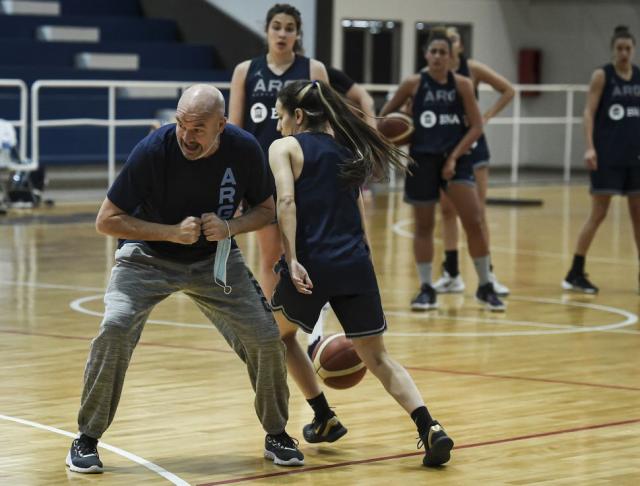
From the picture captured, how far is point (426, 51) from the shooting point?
9.31 m

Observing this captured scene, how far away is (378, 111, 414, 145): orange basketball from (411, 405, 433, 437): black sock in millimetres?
4052

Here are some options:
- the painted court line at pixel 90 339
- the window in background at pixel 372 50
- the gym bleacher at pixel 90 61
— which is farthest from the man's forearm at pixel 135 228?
the window in background at pixel 372 50

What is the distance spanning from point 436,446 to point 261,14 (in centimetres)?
1648

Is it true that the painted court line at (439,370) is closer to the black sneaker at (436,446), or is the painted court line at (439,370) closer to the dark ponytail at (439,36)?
the black sneaker at (436,446)

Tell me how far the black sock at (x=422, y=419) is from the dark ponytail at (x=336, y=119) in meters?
0.90

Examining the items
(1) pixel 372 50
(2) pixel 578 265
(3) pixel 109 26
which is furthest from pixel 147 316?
(1) pixel 372 50

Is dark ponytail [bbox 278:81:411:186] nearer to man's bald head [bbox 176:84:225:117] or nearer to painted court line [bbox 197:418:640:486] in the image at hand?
man's bald head [bbox 176:84:225:117]

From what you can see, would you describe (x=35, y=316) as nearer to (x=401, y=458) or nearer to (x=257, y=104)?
(x=257, y=104)

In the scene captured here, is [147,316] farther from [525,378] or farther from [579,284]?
[579,284]

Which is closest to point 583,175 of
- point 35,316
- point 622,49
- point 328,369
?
point 622,49

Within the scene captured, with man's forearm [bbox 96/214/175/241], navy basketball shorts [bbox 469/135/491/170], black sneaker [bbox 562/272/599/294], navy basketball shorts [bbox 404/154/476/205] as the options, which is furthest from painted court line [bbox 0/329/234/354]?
black sneaker [bbox 562/272/599/294]

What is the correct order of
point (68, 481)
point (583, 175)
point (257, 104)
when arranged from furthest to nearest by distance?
point (583, 175)
point (257, 104)
point (68, 481)

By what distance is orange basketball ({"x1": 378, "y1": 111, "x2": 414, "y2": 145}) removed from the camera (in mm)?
9180

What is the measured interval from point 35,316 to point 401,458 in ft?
13.1
